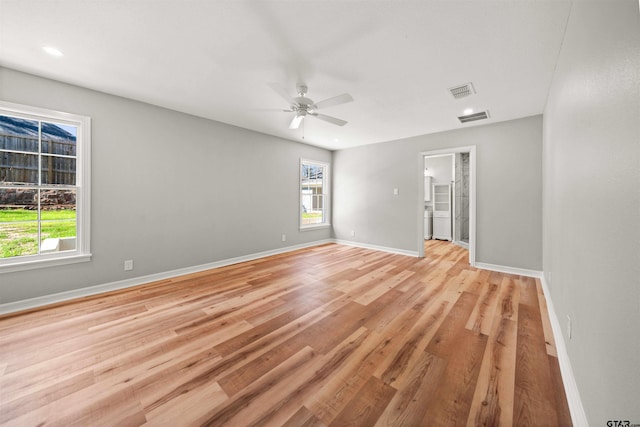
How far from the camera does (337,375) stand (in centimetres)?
161

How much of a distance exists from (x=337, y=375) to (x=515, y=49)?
10.4ft

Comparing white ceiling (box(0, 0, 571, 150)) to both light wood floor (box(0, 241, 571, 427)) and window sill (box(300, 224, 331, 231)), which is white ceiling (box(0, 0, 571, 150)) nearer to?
light wood floor (box(0, 241, 571, 427))

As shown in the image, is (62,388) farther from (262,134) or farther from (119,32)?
(262,134)

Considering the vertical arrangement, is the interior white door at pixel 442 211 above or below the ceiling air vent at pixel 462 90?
below

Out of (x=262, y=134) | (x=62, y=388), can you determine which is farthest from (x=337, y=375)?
(x=262, y=134)

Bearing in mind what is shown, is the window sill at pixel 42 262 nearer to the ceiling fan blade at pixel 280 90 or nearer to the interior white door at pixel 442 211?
the ceiling fan blade at pixel 280 90

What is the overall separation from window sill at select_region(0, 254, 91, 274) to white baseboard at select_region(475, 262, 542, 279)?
19.7ft

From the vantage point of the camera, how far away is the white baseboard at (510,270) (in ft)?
12.1

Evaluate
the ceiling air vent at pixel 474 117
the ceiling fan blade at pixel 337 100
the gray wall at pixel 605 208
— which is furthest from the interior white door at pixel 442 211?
the ceiling fan blade at pixel 337 100

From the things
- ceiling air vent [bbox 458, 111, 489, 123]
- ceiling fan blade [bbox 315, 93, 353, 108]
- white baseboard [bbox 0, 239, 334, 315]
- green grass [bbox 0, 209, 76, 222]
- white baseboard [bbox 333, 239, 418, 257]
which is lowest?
white baseboard [bbox 0, 239, 334, 315]

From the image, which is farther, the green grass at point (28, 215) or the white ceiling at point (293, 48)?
the green grass at point (28, 215)

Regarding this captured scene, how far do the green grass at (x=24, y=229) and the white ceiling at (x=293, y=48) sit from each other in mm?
1590

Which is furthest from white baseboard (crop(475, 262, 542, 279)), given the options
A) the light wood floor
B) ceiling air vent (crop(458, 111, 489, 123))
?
ceiling air vent (crop(458, 111, 489, 123))

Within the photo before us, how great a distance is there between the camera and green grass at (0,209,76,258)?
8.40 ft
